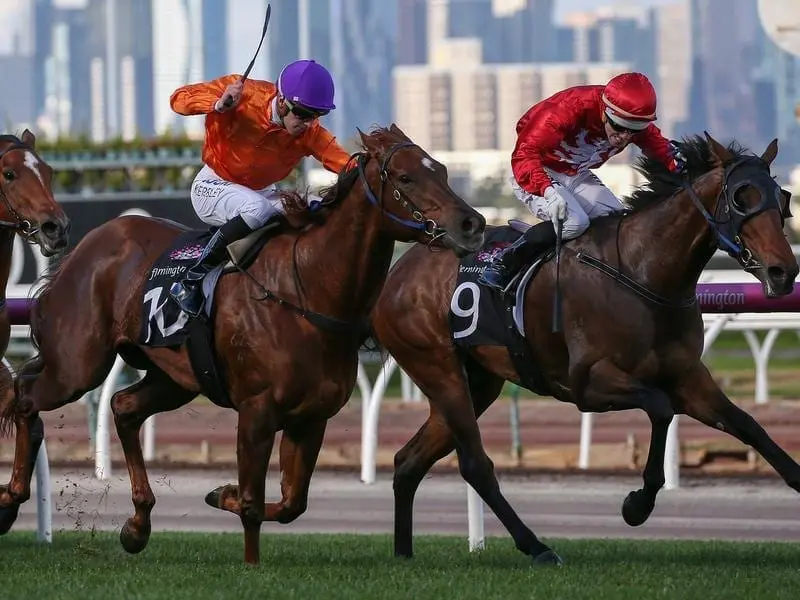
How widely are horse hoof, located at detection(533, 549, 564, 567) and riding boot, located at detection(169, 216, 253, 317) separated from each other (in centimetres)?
154

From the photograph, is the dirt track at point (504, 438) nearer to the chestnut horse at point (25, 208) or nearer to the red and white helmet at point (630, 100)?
the chestnut horse at point (25, 208)

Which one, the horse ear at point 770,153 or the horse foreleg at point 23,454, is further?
the horse foreleg at point 23,454

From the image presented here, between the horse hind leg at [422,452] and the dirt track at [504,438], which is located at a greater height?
the horse hind leg at [422,452]

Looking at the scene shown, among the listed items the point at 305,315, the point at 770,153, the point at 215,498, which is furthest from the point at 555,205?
the point at 215,498

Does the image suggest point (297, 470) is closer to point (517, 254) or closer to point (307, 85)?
point (517, 254)

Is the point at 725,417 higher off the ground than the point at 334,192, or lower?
lower

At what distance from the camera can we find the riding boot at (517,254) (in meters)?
7.24

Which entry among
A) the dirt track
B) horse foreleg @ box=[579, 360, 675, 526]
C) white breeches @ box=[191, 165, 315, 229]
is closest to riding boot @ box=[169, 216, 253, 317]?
white breeches @ box=[191, 165, 315, 229]

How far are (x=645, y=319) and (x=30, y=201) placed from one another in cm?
234

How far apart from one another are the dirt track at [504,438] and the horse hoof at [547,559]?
363cm

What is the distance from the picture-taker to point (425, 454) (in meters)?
Answer: 7.59

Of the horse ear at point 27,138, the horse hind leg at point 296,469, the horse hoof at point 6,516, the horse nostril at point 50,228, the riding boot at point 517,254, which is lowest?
the horse hoof at point 6,516

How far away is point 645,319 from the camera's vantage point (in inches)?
270

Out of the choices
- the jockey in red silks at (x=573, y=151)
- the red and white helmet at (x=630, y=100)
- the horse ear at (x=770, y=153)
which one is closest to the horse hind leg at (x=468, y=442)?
the jockey in red silks at (x=573, y=151)
